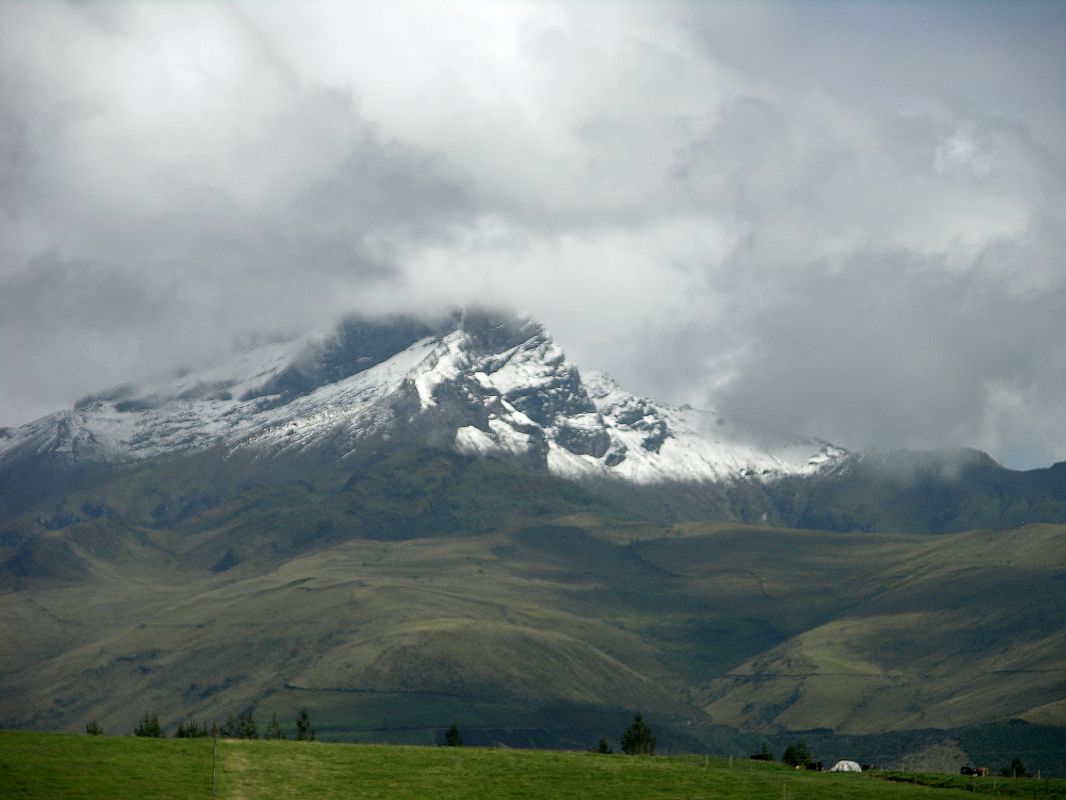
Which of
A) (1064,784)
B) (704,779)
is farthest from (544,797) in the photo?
(1064,784)

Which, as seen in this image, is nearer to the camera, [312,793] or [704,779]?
[312,793]

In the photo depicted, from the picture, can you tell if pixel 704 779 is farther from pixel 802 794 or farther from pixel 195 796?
pixel 195 796

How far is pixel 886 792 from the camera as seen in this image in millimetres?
176500

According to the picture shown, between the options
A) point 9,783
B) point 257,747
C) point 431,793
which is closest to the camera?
point 9,783

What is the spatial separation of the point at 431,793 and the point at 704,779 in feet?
116

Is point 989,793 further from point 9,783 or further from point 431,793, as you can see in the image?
point 9,783

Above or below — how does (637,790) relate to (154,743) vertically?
below

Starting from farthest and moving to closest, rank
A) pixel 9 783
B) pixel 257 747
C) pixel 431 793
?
pixel 257 747 < pixel 431 793 < pixel 9 783

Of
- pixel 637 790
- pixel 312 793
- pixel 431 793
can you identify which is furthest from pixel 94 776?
pixel 637 790

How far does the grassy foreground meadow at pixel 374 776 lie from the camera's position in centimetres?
16312

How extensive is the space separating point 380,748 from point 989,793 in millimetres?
76423

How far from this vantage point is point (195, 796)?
159750 mm

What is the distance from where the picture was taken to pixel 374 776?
176 meters

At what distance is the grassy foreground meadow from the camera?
16312 cm
